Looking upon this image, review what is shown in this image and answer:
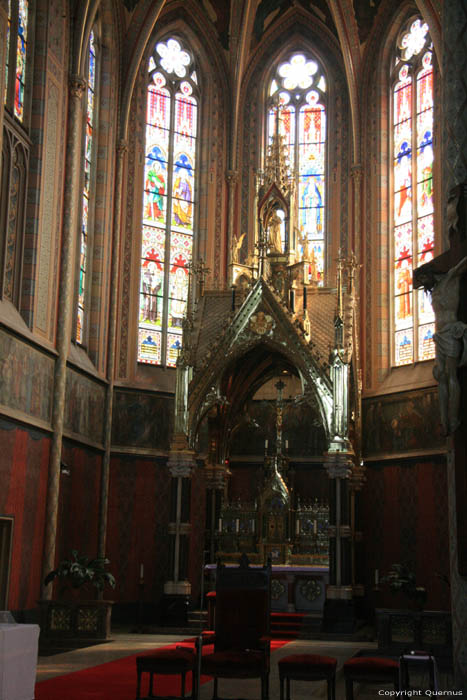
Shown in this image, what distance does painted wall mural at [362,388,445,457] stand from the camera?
20.6m

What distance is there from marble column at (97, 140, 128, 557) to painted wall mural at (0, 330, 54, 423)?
3257mm

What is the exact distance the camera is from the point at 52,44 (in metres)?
19.4

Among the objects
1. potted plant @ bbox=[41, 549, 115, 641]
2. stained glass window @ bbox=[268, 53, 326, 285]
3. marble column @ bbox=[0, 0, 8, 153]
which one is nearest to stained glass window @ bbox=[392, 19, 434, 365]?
stained glass window @ bbox=[268, 53, 326, 285]

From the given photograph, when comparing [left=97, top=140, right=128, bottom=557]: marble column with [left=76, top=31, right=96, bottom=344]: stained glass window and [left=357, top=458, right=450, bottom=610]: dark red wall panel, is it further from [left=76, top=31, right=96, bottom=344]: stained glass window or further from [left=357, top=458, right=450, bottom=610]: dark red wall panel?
[left=357, top=458, right=450, bottom=610]: dark red wall panel

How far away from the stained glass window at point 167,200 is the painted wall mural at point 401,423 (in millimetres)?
4949

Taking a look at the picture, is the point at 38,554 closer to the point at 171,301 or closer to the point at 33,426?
the point at 33,426

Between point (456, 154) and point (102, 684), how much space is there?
705 cm

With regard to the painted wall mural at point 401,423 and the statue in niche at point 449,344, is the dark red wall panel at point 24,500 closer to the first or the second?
the painted wall mural at point 401,423

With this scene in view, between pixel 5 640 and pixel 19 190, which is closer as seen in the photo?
pixel 5 640

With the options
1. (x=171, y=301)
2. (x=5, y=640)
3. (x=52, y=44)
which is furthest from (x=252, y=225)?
(x=5, y=640)

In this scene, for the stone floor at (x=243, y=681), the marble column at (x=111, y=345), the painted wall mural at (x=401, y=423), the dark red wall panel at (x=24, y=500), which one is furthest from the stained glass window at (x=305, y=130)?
the stone floor at (x=243, y=681)

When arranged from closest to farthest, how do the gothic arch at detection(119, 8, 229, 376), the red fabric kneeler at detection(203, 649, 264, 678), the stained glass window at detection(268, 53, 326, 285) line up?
the red fabric kneeler at detection(203, 649, 264, 678) → the gothic arch at detection(119, 8, 229, 376) → the stained glass window at detection(268, 53, 326, 285)

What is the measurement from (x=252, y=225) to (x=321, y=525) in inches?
328

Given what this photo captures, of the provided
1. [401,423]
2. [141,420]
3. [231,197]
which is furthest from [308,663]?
[231,197]
